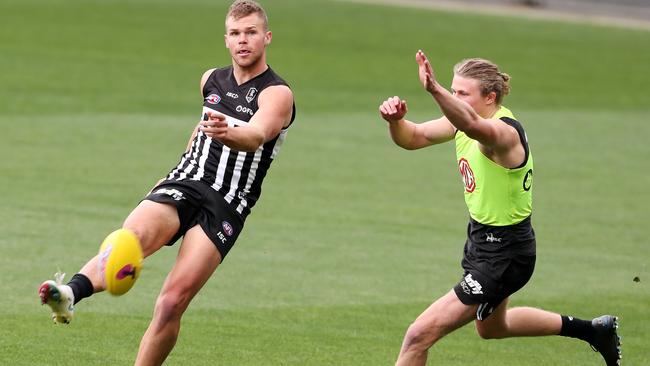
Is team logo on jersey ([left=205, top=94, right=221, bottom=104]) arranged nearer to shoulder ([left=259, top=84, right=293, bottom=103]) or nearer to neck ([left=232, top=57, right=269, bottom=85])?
neck ([left=232, top=57, right=269, bottom=85])

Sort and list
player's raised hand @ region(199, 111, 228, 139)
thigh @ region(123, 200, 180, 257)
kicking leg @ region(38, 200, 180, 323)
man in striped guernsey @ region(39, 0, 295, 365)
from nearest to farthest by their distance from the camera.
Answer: kicking leg @ region(38, 200, 180, 323) < player's raised hand @ region(199, 111, 228, 139) < thigh @ region(123, 200, 180, 257) < man in striped guernsey @ region(39, 0, 295, 365)

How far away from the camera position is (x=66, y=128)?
20406mm

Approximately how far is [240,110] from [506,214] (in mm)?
1912

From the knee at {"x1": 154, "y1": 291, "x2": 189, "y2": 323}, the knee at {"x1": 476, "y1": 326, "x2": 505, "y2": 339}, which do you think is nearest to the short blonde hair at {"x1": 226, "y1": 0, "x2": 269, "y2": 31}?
the knee at {"x1": 154, "y1": 291, "x2": 189, "y2": 323}

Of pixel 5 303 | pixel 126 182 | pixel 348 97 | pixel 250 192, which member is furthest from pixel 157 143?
pixel 250 192

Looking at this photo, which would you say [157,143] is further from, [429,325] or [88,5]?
[88,5]

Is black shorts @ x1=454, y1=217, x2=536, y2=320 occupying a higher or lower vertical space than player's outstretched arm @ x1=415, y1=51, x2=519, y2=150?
lower

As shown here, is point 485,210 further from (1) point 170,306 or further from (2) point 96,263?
(2) point 96,263

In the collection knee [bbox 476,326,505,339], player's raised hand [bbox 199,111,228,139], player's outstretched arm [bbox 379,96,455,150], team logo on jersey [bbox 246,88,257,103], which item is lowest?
knee [bbox 476,326,505,339]

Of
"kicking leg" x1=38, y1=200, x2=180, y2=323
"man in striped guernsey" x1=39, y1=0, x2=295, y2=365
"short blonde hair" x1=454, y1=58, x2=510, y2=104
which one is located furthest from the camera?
"short blonde hair" x1=454, y1=58, x2=510, y2=104

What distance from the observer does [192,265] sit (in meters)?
Result: 8.19

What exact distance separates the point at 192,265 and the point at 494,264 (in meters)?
1.99

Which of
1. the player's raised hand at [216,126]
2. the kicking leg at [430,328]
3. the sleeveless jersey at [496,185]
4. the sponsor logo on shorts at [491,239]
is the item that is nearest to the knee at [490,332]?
the kicking leg at [430,328]

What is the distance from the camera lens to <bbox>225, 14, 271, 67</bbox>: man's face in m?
8.55
